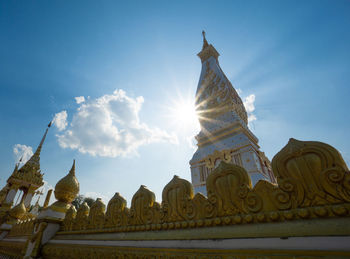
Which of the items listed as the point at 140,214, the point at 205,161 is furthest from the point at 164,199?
the point at 205,161

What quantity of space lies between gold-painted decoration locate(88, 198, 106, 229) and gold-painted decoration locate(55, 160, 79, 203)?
4.81ft

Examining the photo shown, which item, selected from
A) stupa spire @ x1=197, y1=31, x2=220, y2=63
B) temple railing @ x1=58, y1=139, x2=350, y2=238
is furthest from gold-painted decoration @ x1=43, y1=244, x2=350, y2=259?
stupa spire @ x1=197, y1=31, x2=220, y2=63

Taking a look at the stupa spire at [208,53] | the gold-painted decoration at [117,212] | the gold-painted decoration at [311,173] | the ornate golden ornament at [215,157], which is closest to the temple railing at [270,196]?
the gold-painted decoration at [311,173]

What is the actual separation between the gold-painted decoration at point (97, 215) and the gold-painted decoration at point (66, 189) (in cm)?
147

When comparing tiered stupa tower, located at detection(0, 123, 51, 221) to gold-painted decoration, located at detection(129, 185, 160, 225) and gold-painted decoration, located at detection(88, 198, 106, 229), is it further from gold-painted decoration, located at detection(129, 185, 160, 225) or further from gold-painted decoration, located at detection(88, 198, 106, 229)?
gold-painted decoration, located at detection(129, 185, 160, 225)

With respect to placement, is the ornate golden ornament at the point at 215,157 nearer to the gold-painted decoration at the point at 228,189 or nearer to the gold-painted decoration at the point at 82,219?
the gold-painted decoration at the point at 82,219

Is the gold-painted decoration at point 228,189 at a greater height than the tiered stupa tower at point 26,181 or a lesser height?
lesser

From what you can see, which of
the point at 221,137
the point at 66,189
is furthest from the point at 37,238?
the point at 221,137

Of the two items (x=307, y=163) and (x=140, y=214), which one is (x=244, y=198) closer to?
(x=307, y=163)

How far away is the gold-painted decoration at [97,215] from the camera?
306 cm

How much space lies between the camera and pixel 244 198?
5.13 feet

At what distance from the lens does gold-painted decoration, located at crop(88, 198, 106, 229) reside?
3064 mm

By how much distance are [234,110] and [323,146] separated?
10.9 metres

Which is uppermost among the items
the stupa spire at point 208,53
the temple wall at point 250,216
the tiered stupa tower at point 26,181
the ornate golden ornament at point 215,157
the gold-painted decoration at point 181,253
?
the stupa spire at point 208,53
